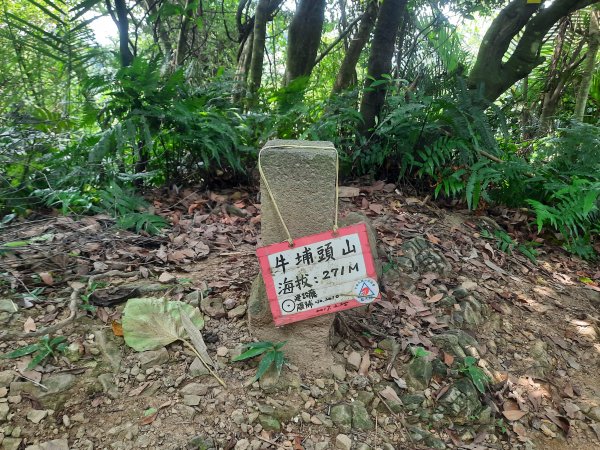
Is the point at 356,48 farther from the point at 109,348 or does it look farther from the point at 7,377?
the point at 7,377

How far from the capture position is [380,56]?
3.90 metres

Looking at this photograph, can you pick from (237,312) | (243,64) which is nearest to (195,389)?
(237,312)

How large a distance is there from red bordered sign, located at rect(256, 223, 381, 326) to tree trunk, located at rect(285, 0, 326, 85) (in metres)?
3.25

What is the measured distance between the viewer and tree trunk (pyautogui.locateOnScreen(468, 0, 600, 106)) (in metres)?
4.23

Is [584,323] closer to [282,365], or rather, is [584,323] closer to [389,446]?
[389,446]

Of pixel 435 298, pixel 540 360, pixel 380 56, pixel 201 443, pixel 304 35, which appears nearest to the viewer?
pixel 201 443

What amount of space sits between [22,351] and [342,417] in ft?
4.53

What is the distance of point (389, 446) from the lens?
5.90 ft


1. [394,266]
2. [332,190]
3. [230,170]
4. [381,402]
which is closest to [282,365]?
[381,402]

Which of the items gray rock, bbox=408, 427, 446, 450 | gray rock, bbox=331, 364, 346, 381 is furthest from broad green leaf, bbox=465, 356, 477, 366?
gray rock, bbox=331, 364, 346, 381

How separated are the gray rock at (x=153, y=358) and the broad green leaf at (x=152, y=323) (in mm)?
23

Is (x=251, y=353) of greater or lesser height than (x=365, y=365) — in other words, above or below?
above

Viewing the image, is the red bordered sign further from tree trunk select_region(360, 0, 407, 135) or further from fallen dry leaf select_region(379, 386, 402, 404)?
tree trunk select_region(360, 0, 407, 135)

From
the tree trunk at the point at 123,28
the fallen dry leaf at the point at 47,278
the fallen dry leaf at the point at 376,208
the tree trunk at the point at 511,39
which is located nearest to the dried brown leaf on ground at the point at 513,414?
the fallen dry leaf at the point at 376,208
